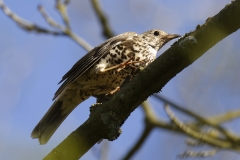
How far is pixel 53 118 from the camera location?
16.3ft

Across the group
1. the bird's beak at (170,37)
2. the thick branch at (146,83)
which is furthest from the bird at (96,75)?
the thick branch at (146,83)

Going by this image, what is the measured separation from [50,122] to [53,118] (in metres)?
0.06

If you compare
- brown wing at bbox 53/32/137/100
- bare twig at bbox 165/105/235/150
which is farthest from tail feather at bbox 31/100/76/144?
bare twig at bbox 165/105/235/150

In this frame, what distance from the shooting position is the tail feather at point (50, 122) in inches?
187

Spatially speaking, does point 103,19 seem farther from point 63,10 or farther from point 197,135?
point 197,135

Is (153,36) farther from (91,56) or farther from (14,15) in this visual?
(14,15)

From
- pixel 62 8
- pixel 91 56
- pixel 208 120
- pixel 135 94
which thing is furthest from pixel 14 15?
pixel 135 94

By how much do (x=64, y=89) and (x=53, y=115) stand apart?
395mm

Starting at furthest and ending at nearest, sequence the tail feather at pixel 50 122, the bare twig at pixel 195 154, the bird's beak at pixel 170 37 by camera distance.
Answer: the bird's beak at pixel 170 37 < the bare twig at pixel 195 154 < the tail feather at pixel 50 122

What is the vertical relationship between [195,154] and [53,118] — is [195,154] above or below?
above

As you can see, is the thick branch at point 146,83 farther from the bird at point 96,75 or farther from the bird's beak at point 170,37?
the bird's beak at point 170,37

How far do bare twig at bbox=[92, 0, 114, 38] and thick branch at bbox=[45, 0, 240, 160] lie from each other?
371cm

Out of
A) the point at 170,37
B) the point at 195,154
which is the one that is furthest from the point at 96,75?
the point at 195,154

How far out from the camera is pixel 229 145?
18.0 ft
